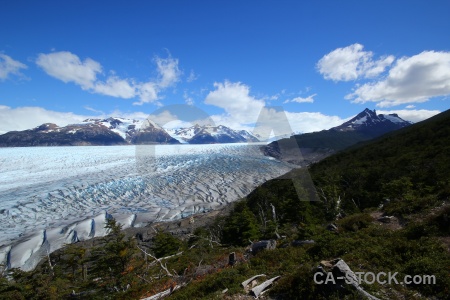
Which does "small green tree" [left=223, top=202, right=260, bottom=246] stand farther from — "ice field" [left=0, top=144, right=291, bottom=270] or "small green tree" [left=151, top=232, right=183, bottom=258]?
"ice field" [left=0, top=144, right=291, bottom=270]

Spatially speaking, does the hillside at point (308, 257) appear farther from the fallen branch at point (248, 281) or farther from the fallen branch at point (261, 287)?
the fallen branch at point (248, 281)

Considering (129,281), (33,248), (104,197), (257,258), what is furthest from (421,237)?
(104,197)

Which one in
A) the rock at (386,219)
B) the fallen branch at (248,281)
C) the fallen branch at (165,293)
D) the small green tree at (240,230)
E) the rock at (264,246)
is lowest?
the small green tree at (240,230)

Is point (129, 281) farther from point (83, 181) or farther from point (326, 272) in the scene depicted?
point (83, 181)

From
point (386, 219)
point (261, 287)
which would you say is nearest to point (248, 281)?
point (261, 287)

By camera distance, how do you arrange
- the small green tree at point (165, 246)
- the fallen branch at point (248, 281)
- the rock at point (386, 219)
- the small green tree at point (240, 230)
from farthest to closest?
the small green tree at point (165, 246), the small green tree at point (240, 230), the rock at point (386, 219), the fallen branch at point (248, 281)

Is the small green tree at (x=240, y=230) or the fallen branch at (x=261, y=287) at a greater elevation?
the fallen branch at (x=261, y=287)

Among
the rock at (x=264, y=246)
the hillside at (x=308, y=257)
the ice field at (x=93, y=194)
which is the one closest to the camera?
the hillside at (x=308, y=257)

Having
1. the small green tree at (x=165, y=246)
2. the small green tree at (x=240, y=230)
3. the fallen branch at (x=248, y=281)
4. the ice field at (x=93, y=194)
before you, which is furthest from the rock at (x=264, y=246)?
the ice field at (x=93, y=194)

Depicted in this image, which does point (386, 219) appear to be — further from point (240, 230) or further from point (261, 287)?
point (240, 230)
